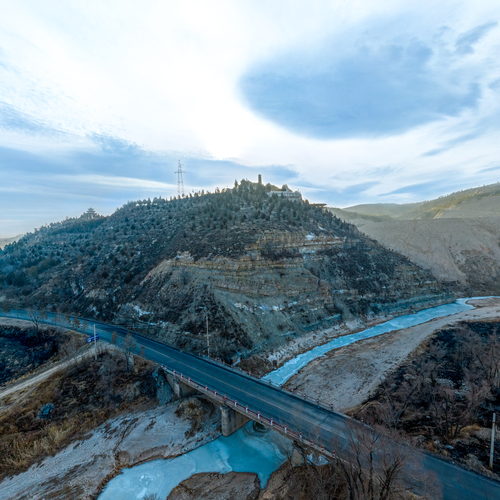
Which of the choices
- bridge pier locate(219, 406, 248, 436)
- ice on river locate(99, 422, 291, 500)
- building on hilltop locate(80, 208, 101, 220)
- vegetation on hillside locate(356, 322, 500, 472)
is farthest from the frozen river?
building on hilltop locate(80, 208, 101, 220)

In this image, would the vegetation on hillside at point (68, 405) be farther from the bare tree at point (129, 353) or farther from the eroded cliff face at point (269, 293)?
the eroded cliff face at point (269, 293)

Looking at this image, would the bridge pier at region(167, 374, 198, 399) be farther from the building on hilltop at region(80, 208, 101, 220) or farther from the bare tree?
the building on hilltop at region(80, 208, 101, 220)

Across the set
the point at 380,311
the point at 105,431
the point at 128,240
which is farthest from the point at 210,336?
the point at 128,240

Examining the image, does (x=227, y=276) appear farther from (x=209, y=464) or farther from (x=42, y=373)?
(x=209, y=464)

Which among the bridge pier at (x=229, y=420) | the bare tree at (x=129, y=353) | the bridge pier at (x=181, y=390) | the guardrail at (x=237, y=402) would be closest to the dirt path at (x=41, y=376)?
the bare tree at (x=129, y=353)

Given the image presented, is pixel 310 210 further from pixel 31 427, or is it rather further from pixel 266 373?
pixel 31 427

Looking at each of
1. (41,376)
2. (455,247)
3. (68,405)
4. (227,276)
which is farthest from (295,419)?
(455,247)

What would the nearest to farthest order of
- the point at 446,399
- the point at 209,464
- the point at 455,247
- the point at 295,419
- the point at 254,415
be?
1. the point at 209,464
2. the point at 295,419
3. the point at 254,415
4. the point at 446,399
5. the point at 455,247

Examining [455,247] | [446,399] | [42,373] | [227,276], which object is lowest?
[42,373]

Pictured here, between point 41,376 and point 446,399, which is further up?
point 446,399
